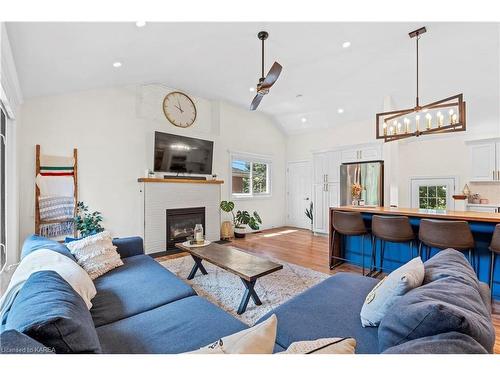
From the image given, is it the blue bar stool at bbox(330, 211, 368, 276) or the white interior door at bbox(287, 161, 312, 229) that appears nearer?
the blue bar stool at bbox(330, 211, 368, 276)

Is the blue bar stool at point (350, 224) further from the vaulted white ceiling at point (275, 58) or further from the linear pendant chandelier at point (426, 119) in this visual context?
the vaulted white ceiling at point (275, 58)

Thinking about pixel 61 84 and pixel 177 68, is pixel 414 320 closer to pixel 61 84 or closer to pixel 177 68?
pixel 177 68

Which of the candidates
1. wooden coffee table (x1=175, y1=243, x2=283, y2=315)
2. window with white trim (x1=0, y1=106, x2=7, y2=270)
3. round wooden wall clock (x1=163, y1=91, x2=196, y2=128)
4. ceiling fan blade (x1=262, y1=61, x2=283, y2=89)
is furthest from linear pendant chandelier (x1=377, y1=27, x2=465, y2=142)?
window with white trim (x1=0, y1=106, x2=7, y2=270)

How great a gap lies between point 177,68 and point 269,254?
3386 mm

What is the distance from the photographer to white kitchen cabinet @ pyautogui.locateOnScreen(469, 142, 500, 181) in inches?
180

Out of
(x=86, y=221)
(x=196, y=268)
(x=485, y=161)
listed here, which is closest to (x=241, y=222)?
(x=196, y=268)

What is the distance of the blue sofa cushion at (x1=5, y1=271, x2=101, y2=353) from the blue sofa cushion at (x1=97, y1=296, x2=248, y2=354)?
1.13 ft

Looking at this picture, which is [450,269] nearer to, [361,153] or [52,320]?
[52,320]

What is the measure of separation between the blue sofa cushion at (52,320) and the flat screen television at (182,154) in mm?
3577

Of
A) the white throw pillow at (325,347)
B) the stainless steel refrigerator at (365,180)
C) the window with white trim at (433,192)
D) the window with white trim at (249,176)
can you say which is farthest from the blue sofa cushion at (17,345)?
the window with white trim at (433,192)

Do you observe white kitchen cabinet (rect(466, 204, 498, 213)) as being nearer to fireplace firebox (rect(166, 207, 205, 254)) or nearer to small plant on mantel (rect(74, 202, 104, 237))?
fireplace firebox (rect(166, 207, 205, 254))

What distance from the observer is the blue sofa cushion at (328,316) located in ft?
4.25

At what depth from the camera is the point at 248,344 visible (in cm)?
77
